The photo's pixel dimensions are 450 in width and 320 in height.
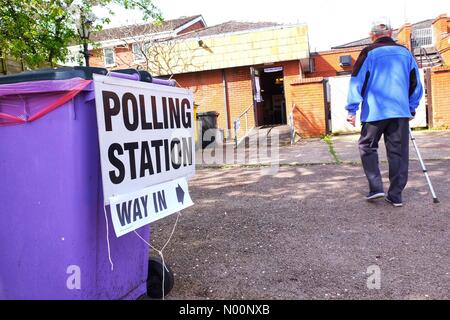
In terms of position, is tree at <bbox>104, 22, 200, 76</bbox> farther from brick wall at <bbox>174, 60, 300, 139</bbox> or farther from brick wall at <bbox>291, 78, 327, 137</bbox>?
brick wall at <bbox>291, 78, 327, 137</bbox>

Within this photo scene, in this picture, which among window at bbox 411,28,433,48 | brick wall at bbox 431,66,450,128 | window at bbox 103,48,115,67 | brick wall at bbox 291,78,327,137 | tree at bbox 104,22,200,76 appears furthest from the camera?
window at bbox 411,28,433,48

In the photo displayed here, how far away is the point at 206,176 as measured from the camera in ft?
23.3

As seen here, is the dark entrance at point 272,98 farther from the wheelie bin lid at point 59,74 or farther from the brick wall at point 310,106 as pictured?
the wheelie bin lid at point 59,74

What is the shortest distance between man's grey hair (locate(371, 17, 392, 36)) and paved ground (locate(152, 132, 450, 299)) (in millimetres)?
1915

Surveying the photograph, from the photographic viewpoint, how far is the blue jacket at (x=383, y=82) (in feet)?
14.0

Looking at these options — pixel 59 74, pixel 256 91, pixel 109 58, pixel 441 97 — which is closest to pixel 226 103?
pixel 256 91

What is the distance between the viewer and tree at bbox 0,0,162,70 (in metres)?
9.84

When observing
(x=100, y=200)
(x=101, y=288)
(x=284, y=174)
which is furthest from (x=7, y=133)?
(x=284, y=174)

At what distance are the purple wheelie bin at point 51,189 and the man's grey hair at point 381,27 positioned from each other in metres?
3.48

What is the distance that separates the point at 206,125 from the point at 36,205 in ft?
35.8

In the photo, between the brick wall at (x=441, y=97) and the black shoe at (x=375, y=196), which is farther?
the brick wall at (x=441, y=97)

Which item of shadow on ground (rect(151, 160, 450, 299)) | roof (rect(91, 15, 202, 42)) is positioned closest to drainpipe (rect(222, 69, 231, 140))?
roof (rect(91, 15, 202, 42))

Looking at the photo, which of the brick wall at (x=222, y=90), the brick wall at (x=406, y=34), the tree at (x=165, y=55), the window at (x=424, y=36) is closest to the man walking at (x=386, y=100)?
the brick wall at (x=222, y=90)

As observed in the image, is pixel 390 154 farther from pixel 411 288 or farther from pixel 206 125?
pixel 206 125
